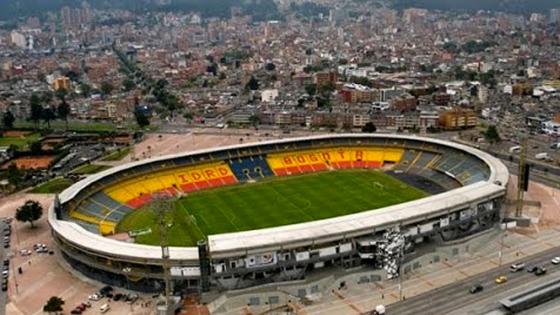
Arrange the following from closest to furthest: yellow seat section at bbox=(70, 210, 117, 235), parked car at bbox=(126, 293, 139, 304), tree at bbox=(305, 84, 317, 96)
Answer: parked car at bbox=(126, 293, 139, 304), yellow seat section at bbox=(70, 210, 117, 235), tree at bbox=(305, 84, 317, 96)

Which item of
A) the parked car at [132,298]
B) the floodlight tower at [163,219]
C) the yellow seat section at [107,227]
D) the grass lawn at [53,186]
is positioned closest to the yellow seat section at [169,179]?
the yellow seat section at [107,227]

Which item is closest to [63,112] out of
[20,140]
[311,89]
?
[20,140]

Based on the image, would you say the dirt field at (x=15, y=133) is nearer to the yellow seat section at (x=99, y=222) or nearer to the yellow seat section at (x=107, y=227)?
the yellow seat section at (x=99, y=222)

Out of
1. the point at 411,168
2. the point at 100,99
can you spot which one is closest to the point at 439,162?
the point at 411,168

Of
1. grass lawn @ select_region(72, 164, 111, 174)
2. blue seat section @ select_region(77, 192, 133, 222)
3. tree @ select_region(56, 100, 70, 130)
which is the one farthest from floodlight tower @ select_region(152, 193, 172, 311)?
tree @ select_region(56, 100, 70, 130)

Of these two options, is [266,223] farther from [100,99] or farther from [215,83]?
[215,83]

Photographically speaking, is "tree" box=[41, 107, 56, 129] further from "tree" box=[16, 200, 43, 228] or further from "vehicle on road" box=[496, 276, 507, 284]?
"vehicle on road" box=[496, 276, 507, 284]

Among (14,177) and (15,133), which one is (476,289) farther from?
(15,133)
